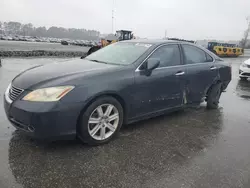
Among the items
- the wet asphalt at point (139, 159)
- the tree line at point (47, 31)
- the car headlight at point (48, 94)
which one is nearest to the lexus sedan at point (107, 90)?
the car headlight at point (48, 94)

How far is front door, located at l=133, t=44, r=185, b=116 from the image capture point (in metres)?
3.86

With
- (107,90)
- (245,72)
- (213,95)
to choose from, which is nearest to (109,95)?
(107,90)

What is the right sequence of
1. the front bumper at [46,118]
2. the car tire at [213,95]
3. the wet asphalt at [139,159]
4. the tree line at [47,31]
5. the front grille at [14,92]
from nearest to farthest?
the wet asphalt at [139,159], the front bumper at [46,118], the front grille at [14,92], the car tire at [213,95], the tree line at [47,31]

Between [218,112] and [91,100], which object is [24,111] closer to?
[91,100]

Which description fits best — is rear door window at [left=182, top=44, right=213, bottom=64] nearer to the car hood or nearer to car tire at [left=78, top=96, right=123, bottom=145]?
the car hood

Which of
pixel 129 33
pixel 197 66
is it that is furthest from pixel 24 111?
pixel 129 33

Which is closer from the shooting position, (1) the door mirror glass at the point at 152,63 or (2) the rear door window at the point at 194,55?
(1) the door mirror glass at the point at 152,63

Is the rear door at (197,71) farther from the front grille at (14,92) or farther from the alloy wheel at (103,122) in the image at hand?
the front grille at (14,92)

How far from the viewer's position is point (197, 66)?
4852 millimetres

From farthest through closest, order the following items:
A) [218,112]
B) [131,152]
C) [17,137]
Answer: [218,112] → [17,137] → [131,152]

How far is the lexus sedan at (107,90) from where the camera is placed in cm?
302

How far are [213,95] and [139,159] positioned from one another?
9.84 ft

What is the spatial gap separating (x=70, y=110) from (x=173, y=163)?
4.76 ft

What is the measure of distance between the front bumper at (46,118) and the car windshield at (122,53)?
1261 mm
